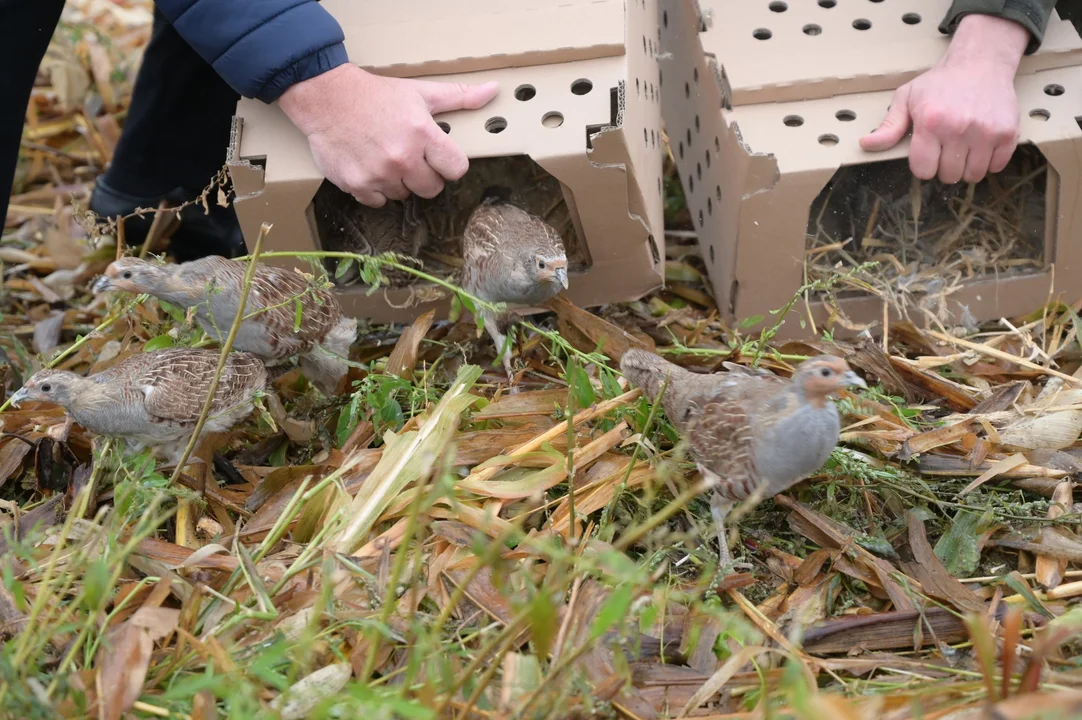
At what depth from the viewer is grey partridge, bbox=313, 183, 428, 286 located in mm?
2986

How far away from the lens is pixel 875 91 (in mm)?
2730

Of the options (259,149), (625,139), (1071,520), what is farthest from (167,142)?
(1071,520)

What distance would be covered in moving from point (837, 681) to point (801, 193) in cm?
131

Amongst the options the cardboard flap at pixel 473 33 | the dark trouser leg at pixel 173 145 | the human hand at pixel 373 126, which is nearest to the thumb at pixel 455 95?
the human hand at pixel 373 126

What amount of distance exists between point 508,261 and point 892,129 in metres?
1.09

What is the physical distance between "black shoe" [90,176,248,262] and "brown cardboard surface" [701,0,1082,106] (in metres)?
1.81

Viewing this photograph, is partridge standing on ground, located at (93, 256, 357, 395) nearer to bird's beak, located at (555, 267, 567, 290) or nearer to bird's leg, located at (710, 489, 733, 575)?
bird's beak, located at (555, 267, 567, 290)

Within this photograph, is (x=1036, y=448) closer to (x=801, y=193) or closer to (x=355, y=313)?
(x=801, y=193)

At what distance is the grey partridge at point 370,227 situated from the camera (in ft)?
9.80

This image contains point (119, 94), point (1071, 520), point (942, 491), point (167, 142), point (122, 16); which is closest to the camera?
point (1071, 520)

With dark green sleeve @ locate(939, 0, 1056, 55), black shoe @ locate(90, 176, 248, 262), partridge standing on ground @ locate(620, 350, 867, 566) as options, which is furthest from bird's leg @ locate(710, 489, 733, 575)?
black shoe @ locate(90, 176, 248, 262)

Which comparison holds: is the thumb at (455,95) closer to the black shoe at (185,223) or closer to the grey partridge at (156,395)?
the grey partridge at (156,395)

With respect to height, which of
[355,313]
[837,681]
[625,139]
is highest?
[625,139]

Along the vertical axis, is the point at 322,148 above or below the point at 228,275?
above
